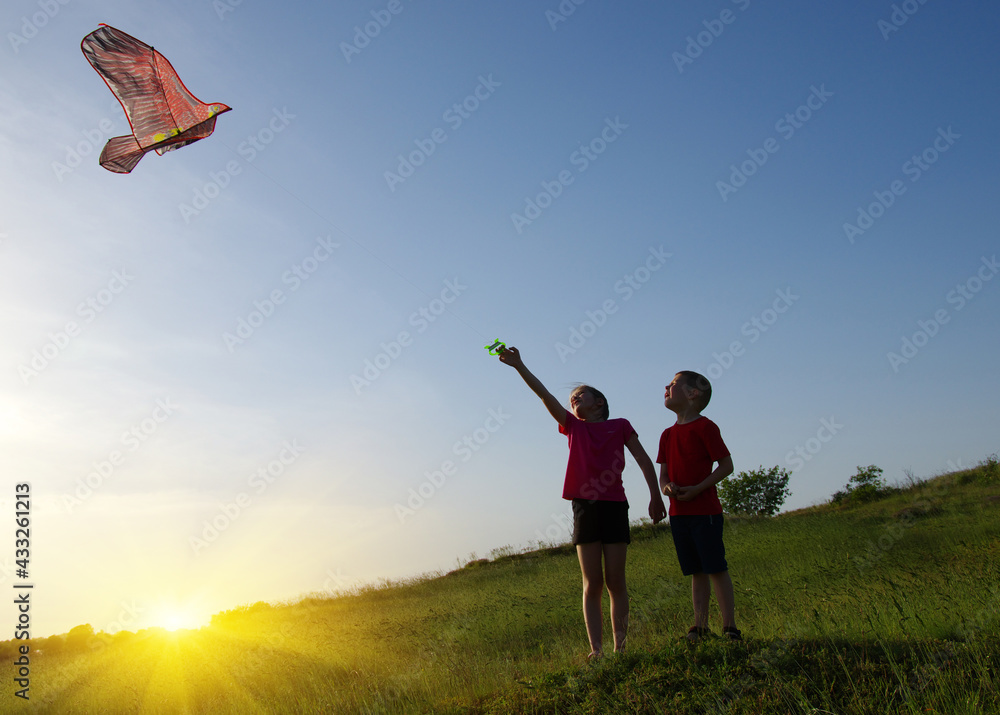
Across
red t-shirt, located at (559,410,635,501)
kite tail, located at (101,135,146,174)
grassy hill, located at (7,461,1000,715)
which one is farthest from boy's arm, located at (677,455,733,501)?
kite tail, located at (101,135,146,174)

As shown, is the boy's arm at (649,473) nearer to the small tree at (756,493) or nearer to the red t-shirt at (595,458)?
the red t-shirt at (595,458)

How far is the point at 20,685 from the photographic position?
993cm

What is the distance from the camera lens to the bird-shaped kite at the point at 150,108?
6.17 meters

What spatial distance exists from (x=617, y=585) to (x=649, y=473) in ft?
2.82

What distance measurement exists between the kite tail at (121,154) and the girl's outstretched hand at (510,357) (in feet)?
14.2

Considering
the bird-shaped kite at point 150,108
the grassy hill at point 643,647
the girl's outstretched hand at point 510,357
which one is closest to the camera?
the grassy hill at point 643,647

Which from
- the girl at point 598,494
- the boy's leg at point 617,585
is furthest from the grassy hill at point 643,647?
the girl at point 598,494

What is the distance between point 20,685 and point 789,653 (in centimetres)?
1146

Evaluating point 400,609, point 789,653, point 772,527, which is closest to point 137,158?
point 789,653

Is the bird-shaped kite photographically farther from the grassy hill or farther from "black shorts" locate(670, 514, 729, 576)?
"black shorts" locate(670, 514, 729, 576)

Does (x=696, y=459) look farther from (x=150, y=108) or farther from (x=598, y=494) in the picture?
(x=150, y=108)

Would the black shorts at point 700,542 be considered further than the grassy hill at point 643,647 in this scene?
Yes

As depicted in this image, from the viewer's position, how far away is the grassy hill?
3.66m

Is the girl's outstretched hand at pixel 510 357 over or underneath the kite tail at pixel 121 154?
underneath
